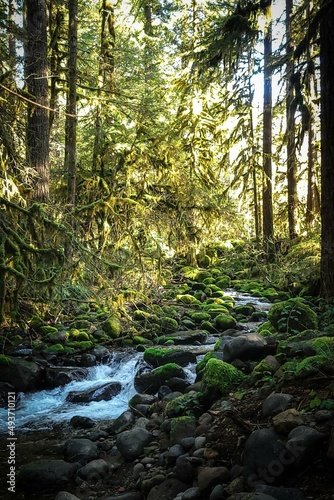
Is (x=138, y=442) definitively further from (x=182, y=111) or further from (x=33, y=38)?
(x=182, y=111)

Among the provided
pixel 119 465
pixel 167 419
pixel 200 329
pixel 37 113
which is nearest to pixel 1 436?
pixel 119 465

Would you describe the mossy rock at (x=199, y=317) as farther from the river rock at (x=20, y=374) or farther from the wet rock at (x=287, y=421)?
the wet rock at (x=287, y=421)

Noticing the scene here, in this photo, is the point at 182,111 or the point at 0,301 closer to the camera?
the point at 0,301

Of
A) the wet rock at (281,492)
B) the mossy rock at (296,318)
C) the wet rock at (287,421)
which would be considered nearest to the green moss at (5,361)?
the mossy rock at (296,318)

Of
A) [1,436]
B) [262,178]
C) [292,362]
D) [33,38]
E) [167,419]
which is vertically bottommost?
[1,436]

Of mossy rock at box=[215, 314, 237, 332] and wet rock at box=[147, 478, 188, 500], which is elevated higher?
mossy rock at box=[215, 314, 237, 332]

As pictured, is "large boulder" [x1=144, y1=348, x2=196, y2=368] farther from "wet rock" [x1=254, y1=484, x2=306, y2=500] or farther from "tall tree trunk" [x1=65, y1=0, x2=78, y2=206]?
"wet rock" [x1=254, y1=484, x2=306, y2=500]

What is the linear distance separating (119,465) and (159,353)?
3.10m

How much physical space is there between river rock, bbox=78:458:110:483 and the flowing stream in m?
1.67

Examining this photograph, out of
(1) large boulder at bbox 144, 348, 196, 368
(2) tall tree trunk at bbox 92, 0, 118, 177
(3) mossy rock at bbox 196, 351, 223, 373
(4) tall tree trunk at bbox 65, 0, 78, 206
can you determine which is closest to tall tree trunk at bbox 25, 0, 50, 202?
(4) tall tree trunk at bbox 65, 0, 78, 206

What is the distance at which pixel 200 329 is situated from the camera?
395 inches

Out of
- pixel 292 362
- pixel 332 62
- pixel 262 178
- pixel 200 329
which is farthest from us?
pixel 262 178

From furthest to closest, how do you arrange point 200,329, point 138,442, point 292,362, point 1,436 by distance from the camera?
point 200,329 < point 1,436 < point 138,442 < point 292,362

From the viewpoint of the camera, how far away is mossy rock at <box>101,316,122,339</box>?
9.69 meters
